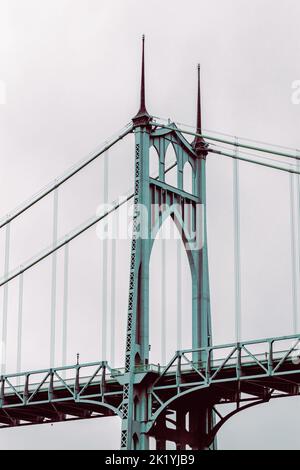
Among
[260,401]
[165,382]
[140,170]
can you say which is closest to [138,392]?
[165,382]

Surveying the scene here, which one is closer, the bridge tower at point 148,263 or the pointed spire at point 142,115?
the bridge tower at point 148,263

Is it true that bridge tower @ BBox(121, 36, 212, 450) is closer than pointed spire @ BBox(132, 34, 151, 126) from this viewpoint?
Yes

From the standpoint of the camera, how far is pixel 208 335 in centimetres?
11019

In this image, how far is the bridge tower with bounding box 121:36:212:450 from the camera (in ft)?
338

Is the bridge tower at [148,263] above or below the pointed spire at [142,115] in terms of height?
below

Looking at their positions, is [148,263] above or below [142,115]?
below

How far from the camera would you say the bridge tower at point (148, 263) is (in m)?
103

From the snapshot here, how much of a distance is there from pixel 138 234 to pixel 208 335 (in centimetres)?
982

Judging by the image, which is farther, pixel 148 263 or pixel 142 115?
pixel 142 115

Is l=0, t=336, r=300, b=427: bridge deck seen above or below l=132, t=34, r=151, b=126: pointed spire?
below

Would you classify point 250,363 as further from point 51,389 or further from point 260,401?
point 51,389

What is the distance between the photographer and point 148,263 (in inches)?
4171
